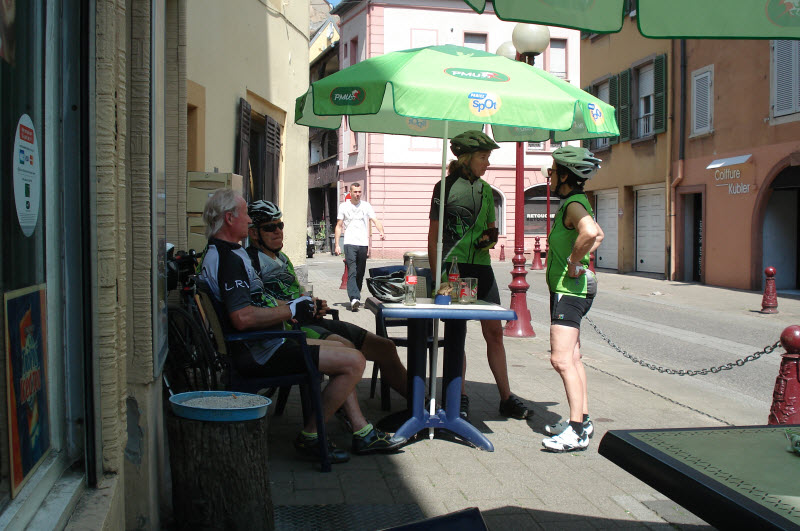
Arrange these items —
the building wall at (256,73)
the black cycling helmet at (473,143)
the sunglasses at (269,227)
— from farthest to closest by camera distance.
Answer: the building wall at (256,73)
the black cycling helmet at (473,143)
the sunglasses at (269,227)

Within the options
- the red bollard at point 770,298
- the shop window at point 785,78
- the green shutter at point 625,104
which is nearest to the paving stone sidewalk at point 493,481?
the red bollard at point 770,298

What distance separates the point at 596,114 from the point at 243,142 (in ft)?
16.7

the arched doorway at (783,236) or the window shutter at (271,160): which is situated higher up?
the window shutter at (271,160)

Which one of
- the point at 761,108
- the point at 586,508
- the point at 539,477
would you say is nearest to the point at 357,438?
the point at 539,477

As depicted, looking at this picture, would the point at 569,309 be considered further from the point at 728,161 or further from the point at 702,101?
the point at 702,101

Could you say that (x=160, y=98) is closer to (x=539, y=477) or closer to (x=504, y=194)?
(x=539, y=477)

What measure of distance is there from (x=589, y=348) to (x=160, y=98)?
663 cm

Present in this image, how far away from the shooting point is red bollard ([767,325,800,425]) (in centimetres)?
420

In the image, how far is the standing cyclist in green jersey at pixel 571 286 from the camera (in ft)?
15.5

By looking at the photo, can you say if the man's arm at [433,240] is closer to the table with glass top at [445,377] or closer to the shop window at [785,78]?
the table with glass top at [445,377]

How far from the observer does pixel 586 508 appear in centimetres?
377

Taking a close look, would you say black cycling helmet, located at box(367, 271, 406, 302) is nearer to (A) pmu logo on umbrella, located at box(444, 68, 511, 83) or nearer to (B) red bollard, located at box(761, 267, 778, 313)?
(A) pmu logo on umbrella, located at box(444, 68, 511, 83)

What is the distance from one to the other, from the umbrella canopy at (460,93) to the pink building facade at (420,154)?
2713 cm

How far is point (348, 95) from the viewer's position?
16.0 feet
